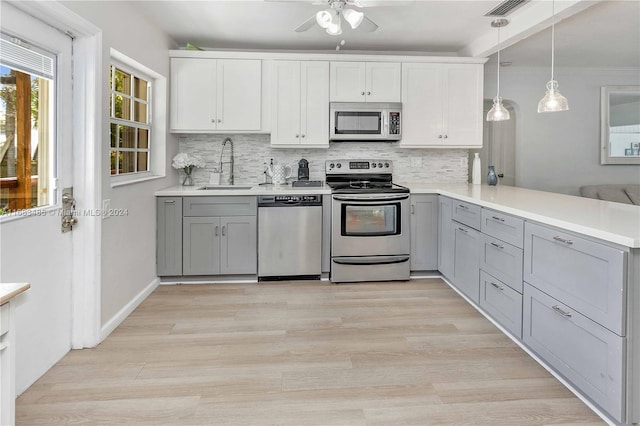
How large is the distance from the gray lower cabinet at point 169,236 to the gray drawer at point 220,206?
0.10 metres

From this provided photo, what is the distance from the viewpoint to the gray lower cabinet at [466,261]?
10.8 feet

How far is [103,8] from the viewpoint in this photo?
2729mm

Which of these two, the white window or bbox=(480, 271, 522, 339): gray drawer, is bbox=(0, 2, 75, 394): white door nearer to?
the white window

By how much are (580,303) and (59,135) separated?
2.85 metres

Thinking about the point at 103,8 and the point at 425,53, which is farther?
the point at 425,53

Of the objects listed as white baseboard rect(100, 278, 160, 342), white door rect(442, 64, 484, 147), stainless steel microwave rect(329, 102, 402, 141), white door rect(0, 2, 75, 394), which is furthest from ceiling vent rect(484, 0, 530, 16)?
white baseboard rect(100, 278, 160, 342)

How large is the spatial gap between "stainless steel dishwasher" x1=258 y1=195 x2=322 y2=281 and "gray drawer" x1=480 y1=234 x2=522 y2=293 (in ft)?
5.00

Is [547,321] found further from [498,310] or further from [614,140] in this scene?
[614,140]

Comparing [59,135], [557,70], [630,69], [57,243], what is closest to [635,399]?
[57,243]

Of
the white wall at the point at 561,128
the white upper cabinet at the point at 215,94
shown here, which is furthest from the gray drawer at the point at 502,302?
the white wall at the point at 561,128

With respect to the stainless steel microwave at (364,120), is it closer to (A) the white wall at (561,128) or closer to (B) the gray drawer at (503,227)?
(B) the gray drawer at (503,227)

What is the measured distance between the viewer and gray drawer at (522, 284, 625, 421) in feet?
5.94

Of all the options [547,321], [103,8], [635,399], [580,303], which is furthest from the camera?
[103,8]

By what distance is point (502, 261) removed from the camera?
2.83 metres
